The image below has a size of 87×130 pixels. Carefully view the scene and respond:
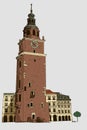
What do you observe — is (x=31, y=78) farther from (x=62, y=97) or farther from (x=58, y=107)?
(x=62, y=97)

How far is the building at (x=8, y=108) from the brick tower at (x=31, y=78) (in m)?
14.2

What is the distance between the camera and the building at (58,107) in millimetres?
92312

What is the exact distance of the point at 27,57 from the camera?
76.7 metres

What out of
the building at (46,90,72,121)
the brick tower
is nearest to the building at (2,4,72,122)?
the brick tower

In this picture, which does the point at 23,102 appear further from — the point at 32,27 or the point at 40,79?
the point at 32,27

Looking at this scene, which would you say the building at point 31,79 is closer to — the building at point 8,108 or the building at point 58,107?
the building at point 8,108

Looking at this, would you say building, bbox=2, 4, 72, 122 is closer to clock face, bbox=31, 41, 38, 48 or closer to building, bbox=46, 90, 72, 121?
clock face, bbox=31, 41, 38, 48

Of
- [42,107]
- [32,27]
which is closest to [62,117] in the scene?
[42,107]

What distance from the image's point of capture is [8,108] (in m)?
90.0

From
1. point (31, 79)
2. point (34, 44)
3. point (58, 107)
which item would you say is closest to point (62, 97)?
point (58, 107)

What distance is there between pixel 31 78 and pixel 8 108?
20.4 metres

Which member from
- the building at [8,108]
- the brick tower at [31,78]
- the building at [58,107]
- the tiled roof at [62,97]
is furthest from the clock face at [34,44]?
the tiled roof at [62,97]

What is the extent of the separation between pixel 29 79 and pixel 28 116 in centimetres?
1066

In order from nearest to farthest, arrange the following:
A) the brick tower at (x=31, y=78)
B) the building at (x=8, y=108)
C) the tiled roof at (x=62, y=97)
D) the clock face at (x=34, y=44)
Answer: the brick tower at (x=31, y=78) → the clock face at (x=34, y=44) → the building at (x=8, y=108) → the tiled roof at (x=62, y=97)
